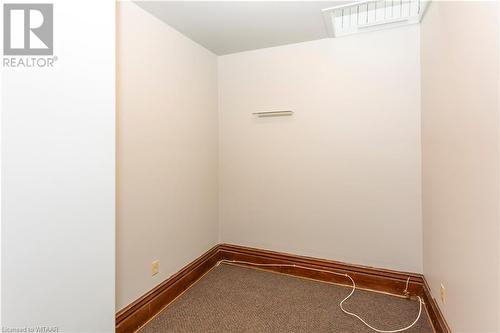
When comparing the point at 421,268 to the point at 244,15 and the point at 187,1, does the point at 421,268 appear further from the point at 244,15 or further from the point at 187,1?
the point at 187,1

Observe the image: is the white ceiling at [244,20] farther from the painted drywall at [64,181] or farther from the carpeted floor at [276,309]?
the carpeted floor at [276,309]

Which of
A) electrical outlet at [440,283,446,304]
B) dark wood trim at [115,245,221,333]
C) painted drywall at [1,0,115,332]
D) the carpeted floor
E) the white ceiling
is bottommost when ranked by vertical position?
the carpeted floor

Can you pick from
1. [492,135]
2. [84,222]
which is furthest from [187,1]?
[492,135]

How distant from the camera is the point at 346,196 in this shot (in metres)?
2.38

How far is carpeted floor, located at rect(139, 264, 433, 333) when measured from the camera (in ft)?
5.93

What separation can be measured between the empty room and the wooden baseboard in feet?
0.05

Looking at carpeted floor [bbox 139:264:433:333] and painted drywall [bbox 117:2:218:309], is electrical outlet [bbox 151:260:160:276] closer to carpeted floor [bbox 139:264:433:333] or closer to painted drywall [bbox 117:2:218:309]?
painted drywall [bbox 117:2:218:309]

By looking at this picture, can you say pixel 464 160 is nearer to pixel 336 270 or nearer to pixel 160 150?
pixel 336 270

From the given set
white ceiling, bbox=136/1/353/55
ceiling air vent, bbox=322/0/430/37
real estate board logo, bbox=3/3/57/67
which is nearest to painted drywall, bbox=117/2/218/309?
white ceiling, bbox=136/1/353/55

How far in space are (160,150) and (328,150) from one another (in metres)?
1.45

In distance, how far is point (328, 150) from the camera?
2.43 meters

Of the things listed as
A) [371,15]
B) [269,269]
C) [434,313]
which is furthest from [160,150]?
[434,313]

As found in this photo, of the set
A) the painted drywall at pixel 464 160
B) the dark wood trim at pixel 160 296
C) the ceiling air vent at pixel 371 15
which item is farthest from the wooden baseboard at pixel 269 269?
the ceiling air vent at pixel 371 15

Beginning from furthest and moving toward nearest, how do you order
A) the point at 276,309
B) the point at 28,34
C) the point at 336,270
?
the point at 336,270, the point at 276,309, the point at 28,34
